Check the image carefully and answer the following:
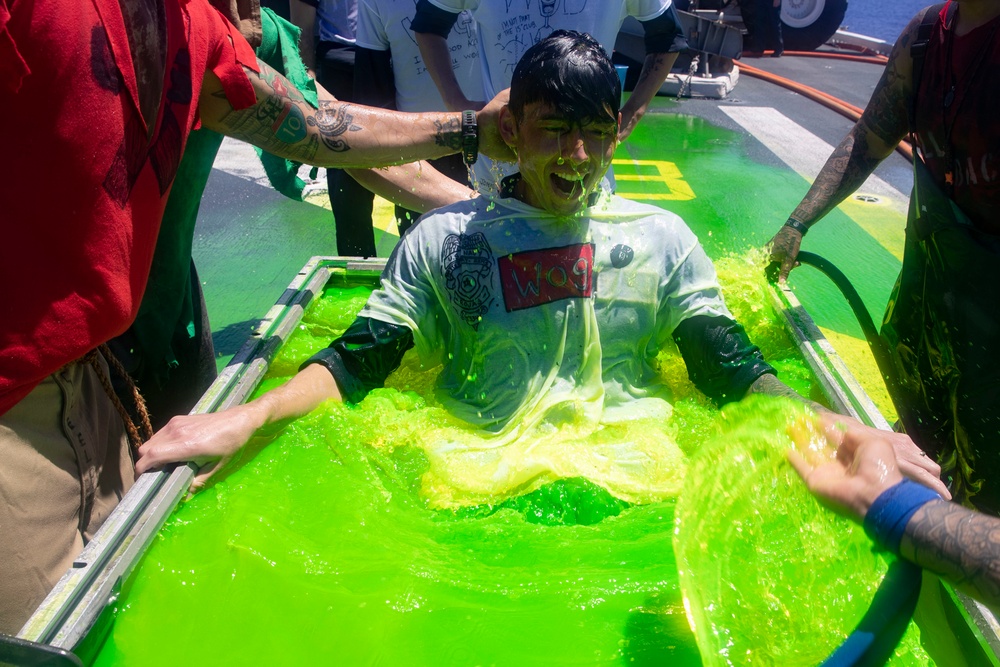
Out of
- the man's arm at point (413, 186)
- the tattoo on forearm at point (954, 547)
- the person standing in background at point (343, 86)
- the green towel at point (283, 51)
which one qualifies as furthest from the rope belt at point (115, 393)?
the person standing in background at point (343, 86)

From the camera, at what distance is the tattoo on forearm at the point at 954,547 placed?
1.30m

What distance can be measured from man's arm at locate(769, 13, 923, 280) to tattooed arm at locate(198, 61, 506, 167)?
4.51ft

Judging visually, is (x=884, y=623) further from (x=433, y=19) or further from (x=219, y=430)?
(x=433, y=19)

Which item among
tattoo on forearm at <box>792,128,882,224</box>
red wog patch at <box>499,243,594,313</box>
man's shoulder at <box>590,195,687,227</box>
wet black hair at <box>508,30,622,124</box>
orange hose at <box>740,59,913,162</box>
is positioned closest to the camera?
wet black hair at <box>508,30,622,124</box>

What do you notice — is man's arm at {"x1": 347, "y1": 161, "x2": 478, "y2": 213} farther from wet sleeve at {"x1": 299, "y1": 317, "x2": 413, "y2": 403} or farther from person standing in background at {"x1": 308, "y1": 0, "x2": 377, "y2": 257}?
wet sleeve at {"x1": 299, "y1": 317, "x2": 413, "y2": 403}

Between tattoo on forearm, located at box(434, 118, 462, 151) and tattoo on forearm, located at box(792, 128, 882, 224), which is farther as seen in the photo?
tattoo on forearm, located at box(792, 128, 882, 224)

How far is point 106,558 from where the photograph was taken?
6.06 ft

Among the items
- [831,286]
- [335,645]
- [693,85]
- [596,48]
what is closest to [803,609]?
[335,645]

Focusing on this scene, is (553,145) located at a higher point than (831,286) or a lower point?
higher

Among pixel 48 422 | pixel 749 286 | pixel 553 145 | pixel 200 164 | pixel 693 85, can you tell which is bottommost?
pixel 693 85

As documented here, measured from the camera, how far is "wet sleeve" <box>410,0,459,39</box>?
12.1ft

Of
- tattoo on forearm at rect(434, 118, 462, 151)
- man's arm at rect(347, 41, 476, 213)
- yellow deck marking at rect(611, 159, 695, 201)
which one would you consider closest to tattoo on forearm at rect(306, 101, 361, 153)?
tattoo on forearm at rect(434, 118, 462, 151)

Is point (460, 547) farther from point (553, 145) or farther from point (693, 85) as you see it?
point (693, 85)

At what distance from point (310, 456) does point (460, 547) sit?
2.07 ft
